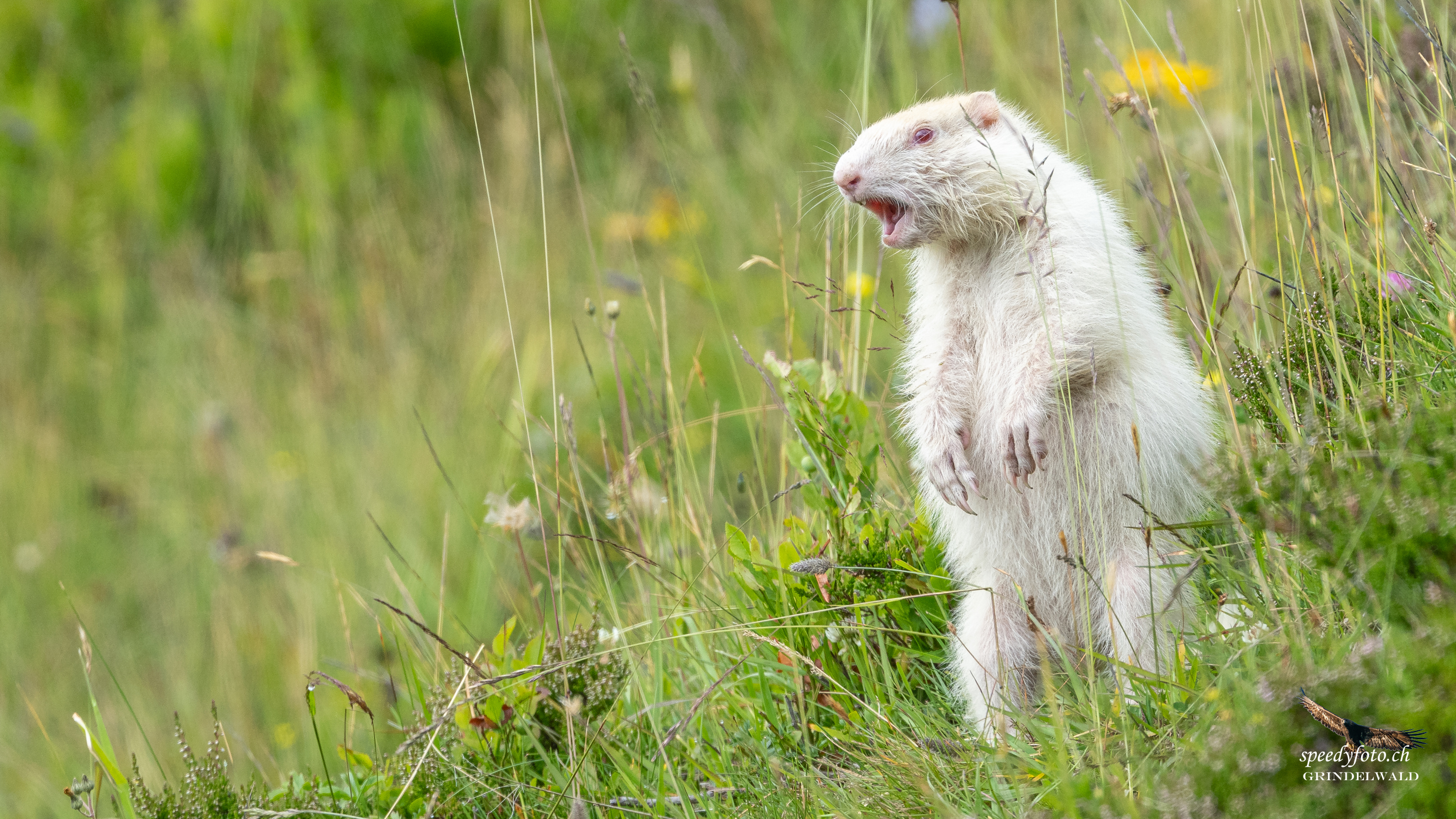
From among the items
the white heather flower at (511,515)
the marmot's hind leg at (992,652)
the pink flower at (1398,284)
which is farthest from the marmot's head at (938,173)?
the white heather flower at (511,515)

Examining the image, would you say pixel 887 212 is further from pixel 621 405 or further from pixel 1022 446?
pixel 621 405

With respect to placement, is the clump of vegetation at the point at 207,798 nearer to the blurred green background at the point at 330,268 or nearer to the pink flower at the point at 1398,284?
the blurred green background at the point at 330,268

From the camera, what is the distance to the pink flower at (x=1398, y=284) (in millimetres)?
2461

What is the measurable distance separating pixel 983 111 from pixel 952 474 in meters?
1.04

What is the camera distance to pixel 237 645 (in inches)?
256

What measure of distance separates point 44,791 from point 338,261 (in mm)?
4761

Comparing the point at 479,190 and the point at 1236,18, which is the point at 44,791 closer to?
the point at 479,190

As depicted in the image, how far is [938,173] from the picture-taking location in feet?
9.53

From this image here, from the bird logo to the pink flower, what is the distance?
1238mm

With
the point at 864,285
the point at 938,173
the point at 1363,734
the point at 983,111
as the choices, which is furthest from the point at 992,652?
the point at 864,285

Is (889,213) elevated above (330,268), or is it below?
above

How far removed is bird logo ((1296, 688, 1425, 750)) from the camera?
4.97 feet

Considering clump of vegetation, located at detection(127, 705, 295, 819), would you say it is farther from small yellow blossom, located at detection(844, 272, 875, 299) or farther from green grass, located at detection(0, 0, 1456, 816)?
small yellow blossom, located at detection(844, 272, 875, 299)

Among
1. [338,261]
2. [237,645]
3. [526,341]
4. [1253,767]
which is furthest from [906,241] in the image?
[338,261]
